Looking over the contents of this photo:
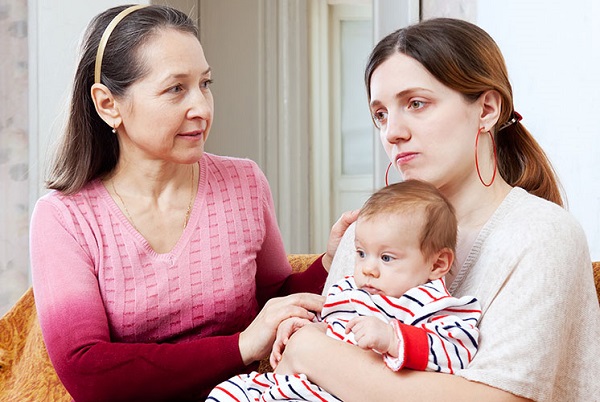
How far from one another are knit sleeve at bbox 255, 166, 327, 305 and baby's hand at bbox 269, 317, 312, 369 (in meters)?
0.48

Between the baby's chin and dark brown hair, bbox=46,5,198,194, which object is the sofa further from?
the baby's chin

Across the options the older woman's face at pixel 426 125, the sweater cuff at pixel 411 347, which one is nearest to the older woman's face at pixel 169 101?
the older woman's face at pixel 426 125

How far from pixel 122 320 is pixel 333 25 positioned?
14.2 ft

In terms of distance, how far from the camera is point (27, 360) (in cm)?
244

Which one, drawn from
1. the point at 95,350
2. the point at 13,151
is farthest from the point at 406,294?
the point at 13,151

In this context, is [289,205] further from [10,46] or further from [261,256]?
[261,256]

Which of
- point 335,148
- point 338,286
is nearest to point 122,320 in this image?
point 338,286

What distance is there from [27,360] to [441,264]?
137cm

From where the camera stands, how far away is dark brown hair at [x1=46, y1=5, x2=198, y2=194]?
204cm

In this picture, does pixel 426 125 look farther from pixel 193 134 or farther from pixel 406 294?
pixel 193 134

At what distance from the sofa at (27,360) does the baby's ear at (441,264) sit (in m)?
0.82

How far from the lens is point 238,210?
85.9 inches

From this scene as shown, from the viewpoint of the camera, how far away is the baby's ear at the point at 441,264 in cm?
155

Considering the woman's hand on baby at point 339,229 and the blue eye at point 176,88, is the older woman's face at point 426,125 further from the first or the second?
the blue eye at point 176,88
